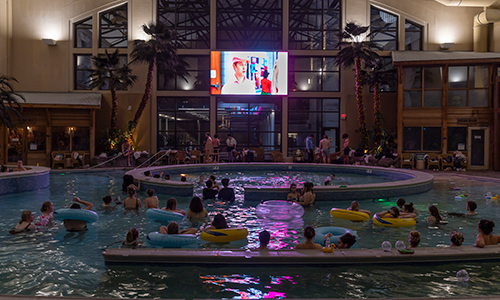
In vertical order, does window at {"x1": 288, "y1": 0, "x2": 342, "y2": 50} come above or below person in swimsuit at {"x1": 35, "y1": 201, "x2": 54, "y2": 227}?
above

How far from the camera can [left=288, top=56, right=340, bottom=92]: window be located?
80.5 feet

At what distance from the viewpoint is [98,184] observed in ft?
45.7

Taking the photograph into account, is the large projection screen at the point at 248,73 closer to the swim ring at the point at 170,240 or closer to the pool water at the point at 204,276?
the pool water at the point at 204,276

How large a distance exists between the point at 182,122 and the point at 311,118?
8.39 meters

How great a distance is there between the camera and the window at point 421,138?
20.2m

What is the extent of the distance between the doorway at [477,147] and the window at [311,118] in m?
7.59

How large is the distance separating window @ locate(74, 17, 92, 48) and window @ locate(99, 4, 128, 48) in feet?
2.27

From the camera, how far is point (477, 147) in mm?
19562

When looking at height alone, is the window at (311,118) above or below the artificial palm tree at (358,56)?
below

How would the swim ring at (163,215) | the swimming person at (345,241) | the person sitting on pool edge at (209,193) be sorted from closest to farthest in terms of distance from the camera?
the swimming person at (345,241)
the swim ring at (163,215)
the person sitting on pool edge at (209,193)

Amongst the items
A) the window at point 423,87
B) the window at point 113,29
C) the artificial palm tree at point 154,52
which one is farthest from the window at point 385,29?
the window at point 113,29

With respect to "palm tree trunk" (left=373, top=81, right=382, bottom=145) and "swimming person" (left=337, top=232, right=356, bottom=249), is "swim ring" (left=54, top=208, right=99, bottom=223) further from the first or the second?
"palm tree trunk" (left=373, top=81, right=382, bottom=145)

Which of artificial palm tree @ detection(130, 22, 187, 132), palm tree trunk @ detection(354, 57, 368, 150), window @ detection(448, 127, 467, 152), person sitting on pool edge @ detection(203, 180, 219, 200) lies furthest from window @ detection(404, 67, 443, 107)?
person sitting on pool edge @ detection(203, 180, 219, 200)

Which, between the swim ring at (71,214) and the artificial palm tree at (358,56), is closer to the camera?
the swim ring at (71,214)
